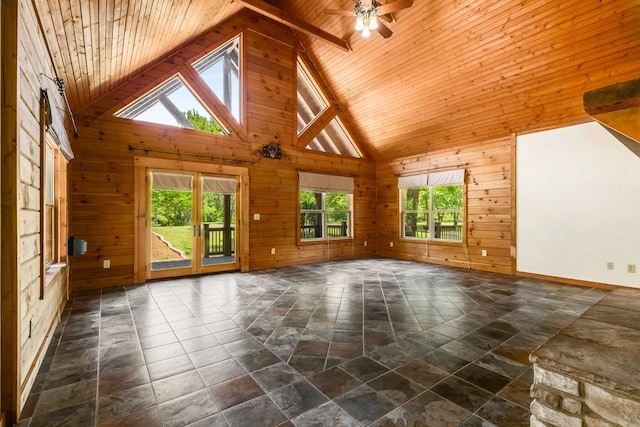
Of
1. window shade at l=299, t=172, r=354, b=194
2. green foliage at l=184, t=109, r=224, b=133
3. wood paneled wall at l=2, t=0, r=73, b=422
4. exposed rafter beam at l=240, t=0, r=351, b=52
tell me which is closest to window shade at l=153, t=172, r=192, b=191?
green foliage at l=184, t=109, r=224, b=133

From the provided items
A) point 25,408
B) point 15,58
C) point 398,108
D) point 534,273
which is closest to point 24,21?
point 15,58

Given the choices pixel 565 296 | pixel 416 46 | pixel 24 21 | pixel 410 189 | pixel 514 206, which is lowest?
pixel 565 296

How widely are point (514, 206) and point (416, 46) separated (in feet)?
11.8

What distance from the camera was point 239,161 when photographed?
5.91 m

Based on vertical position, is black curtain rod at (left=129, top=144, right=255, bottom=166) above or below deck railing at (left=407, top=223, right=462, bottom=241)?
above

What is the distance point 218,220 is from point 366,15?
433cm

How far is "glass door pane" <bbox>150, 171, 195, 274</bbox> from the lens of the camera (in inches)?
200

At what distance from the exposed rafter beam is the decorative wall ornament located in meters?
2.30

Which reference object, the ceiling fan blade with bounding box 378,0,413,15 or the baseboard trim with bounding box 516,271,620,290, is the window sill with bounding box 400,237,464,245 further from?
the ceiling fan blade with bounding box 378,0,413,15

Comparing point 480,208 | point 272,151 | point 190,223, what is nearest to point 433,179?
point 480,208

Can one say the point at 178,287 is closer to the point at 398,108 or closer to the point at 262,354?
the point at 262,354

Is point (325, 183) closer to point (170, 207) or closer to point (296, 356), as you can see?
point (170, 207)

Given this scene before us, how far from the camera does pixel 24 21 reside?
1900 mm

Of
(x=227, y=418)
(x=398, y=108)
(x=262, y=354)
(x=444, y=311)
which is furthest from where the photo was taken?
(x=398, y=108)
